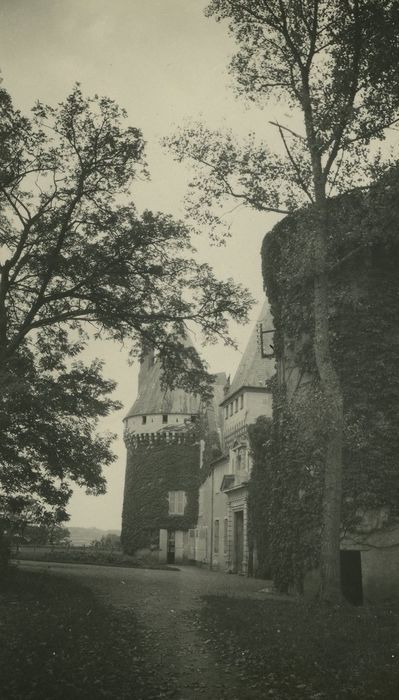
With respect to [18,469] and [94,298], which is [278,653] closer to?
[18,469]

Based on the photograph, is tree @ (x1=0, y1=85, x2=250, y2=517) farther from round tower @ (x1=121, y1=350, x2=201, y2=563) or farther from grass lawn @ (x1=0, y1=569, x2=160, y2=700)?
round tower @ (x1=121, y1=350, x2=201, y2=563)

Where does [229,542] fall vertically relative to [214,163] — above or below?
below

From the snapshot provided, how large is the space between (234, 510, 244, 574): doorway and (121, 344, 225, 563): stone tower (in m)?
10.3

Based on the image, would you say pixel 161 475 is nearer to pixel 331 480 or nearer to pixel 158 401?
pixel 158 401

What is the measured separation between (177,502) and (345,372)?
25.7 meters

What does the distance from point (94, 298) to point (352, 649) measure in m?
10.3

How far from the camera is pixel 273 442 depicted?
59.9ft

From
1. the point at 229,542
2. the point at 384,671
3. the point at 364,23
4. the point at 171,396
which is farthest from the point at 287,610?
the point at 171,396

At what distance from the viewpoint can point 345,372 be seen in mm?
15156

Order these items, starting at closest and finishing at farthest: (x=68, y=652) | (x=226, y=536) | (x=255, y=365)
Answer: (x=68, y=652)
(x=226, y=536)
(x=255, y=365)

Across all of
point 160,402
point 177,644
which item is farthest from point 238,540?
point 177,644

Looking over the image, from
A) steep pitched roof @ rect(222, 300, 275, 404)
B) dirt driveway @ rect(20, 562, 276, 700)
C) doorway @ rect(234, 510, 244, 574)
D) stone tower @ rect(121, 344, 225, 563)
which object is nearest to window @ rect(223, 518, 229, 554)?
doorway @ rect(234, 510, 244, 574)

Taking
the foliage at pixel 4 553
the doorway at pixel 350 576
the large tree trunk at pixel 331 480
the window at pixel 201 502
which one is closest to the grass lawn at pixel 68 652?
the foliage at pixel 4 553

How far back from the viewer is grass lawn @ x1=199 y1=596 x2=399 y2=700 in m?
6.27
